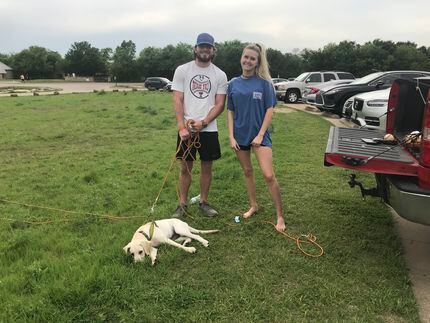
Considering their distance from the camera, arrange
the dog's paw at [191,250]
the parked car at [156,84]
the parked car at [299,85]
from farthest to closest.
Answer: the parked car at [156,84] < the parked car at [299,85] < the dog's paw at [191,250]

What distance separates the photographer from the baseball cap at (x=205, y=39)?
4754mm

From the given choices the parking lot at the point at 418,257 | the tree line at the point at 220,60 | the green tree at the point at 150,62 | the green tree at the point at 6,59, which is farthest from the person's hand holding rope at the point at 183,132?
the green tree at the point at 6,59

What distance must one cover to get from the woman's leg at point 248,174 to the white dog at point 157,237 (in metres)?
0.71

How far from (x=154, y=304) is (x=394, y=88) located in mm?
3600

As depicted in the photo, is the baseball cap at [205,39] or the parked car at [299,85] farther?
the parked car at [299,85]

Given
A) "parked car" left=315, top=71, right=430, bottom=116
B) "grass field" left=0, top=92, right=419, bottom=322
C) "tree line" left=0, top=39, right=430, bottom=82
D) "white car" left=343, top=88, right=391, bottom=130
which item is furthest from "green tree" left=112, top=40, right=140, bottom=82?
"grass field" left=0, top=92, right=419, bottom=322

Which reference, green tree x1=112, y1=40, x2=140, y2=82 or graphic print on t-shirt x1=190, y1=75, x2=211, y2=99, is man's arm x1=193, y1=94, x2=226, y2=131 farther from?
green tree x1=112, y1=40, x2=140, y2=82

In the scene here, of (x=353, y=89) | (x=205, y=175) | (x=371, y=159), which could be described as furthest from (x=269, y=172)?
(x=353, y=89)

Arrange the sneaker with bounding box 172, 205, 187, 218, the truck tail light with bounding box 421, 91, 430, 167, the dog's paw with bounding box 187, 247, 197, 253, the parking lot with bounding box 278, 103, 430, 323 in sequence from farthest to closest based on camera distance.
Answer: the sneaker with bounding box 172, 205, 187, 218 → the dog's paw with bounding box 187, 247, 197, 253 → the parking lot with bounding box 278, 103, 430, 323 → the truck tail light with bounding box 421, 91, 430, 167

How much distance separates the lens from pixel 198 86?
16.0 feet

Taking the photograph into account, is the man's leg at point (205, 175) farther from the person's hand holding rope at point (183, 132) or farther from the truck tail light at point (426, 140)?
the truck tail light at point (426, 140)

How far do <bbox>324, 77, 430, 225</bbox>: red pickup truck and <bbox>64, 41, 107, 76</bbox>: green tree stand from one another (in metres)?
93.6

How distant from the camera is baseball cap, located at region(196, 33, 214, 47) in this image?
187 inches

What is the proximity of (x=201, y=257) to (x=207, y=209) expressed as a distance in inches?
47.0
